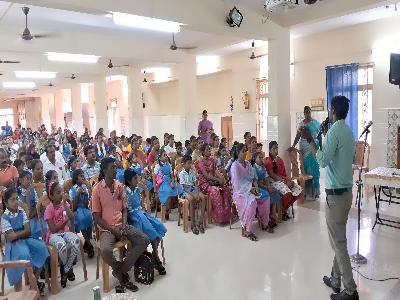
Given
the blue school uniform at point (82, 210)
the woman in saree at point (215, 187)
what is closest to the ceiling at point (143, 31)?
the woman in saree at point (215, 187)

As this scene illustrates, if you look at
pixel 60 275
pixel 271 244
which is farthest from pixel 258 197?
pixel 60 275

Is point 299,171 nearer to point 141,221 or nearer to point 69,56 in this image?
point 141,221

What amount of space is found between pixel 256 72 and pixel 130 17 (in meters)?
4.98

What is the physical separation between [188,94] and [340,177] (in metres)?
6.69

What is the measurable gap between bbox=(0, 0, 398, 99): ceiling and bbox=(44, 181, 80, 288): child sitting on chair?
2275mm

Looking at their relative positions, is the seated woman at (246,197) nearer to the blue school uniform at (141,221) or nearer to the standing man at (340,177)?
the blue school uniform at (141,221)

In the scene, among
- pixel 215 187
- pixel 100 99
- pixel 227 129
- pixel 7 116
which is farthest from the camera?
pixel 7 116

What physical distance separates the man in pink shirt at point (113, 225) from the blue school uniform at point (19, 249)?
1.68 feet

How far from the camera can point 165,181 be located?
17.3ft

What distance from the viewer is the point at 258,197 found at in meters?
4.62

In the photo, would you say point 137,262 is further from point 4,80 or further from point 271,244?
point 4,80

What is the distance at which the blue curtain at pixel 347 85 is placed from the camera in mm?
7078

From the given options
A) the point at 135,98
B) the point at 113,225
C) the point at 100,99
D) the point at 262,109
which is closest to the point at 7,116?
the point at 100,99

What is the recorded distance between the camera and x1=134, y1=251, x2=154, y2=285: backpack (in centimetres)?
337
